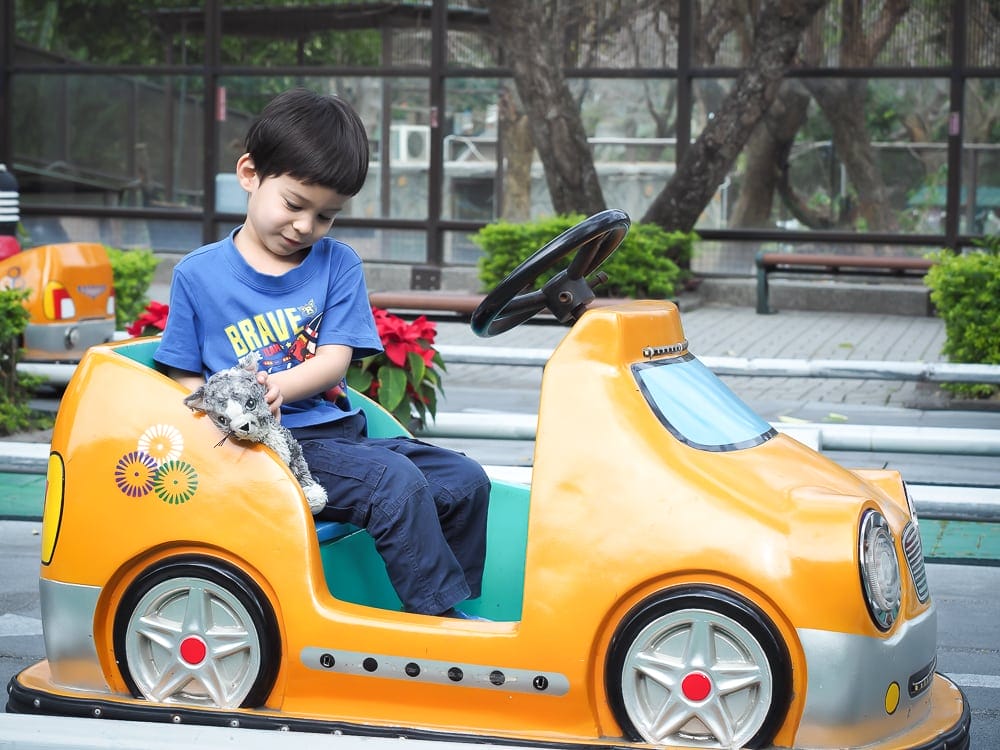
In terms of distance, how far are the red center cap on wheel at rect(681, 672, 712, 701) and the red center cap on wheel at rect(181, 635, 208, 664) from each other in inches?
39.4

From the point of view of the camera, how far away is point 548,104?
46.2ft

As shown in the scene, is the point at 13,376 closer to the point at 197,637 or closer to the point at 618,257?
the point at 197,637

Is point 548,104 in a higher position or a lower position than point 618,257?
higher

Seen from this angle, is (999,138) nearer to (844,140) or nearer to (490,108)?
(844,140)

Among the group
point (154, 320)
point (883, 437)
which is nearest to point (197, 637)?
point (883, 437)

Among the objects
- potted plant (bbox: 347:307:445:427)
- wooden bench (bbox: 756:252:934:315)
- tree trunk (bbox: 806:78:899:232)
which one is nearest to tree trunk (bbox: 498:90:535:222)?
wooden bench (bbox: 756:252:934:315)

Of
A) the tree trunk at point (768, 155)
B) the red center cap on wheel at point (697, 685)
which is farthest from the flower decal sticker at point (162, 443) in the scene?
the tree trunk at point (768, 155)

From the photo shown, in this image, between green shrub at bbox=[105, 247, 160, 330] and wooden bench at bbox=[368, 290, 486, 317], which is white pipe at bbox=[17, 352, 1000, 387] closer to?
green shrub at bbox=[105, 247, 160, 330]

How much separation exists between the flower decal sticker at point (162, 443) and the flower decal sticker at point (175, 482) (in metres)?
0.02

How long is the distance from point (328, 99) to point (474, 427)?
2.00 metres

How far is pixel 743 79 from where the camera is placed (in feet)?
45.9

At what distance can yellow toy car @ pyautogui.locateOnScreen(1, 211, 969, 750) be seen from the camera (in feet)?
8.43

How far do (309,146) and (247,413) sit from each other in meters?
0.61

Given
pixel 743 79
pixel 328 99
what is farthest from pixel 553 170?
pixel 328 99
